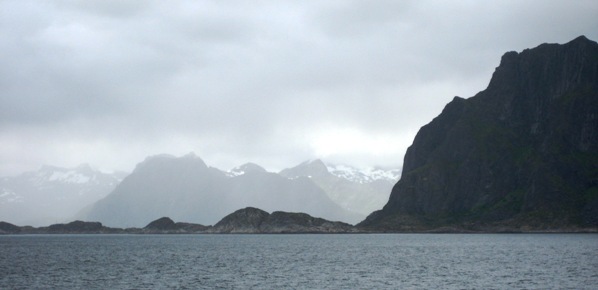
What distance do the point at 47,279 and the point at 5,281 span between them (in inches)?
266

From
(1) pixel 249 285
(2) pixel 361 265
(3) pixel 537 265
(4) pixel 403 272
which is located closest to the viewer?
(1) pixel 249 285

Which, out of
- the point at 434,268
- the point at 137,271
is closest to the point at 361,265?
the point at 434,268

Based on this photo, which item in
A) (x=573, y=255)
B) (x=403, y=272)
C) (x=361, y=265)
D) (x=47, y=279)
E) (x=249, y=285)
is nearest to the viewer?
(x=249, y=285)

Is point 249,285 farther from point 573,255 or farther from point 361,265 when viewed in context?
point 573,255

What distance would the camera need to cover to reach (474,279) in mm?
96000

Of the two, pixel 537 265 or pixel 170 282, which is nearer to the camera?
pixel 170 282

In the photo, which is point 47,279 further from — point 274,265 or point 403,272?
point 403,272

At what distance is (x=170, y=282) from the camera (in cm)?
9619

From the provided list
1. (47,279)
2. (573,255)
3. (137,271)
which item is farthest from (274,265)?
(573,255)

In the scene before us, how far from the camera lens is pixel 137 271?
11475 centimetres

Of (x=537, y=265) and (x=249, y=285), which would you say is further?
(x=537, y=265)

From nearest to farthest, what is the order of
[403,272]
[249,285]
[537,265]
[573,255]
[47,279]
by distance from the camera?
[249,285] → [47,279] → [403,272] → [537,265] → [573,255]

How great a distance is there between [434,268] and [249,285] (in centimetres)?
4018

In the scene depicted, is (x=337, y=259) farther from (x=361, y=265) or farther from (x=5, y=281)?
(x=5, y=281)
